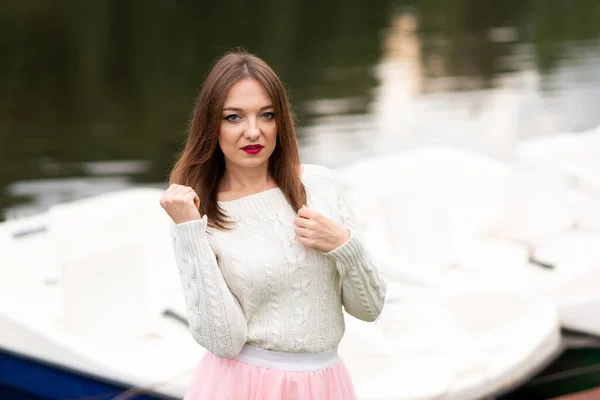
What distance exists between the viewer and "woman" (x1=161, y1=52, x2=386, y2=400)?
65.2 inches

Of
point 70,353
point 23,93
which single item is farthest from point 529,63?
point 70,353

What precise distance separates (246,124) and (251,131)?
0.07ft

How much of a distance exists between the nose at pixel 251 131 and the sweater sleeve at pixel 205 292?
17cm

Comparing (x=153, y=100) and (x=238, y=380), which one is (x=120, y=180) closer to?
(x=153, y=100)

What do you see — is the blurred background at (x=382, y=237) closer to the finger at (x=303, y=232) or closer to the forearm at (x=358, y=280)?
the forearm at (x=358, y=280)

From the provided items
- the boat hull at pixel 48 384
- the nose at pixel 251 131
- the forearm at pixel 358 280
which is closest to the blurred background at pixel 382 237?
the boat hull at pixel 48 384

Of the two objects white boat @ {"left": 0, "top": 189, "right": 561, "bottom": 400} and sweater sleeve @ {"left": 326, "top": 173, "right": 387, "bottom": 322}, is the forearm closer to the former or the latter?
sweater sleeve @ {"left": 326, "top": 173, "right": 387, "bottom": 322}

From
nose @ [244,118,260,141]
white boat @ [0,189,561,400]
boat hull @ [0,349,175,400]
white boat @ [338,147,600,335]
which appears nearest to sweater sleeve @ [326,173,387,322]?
nose @ [244,118,260,141]

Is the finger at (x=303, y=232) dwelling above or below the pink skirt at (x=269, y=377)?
Answer: above

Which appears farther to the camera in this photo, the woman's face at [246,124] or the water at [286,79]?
the water at [286,79]

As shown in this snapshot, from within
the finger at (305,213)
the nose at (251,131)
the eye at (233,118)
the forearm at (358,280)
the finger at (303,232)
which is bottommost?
the forearm at (358,280)

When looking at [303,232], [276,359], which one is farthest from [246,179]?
[276,359]

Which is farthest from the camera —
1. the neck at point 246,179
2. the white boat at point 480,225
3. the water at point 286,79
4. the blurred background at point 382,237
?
the water at point 286,79

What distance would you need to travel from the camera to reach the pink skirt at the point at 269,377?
67.8 inches
